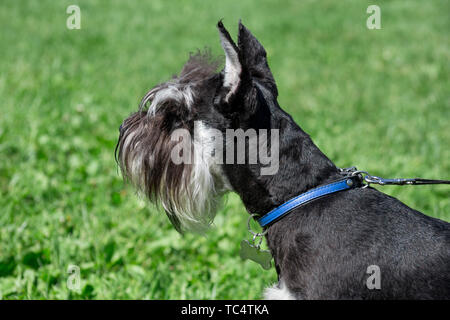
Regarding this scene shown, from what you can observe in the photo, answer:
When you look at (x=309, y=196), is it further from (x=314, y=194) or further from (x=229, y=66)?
(x=229, y=66)

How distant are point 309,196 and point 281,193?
0.16 meters

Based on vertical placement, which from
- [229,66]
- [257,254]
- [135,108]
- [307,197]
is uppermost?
[135,108]

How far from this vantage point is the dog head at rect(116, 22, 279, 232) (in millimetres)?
2490

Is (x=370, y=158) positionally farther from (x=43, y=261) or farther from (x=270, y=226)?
(x=43, y=261)

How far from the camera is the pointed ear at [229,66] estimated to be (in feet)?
7.47

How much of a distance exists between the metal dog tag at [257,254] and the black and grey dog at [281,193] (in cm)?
11

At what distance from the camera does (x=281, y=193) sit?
2.49 meters

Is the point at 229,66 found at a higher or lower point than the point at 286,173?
higher

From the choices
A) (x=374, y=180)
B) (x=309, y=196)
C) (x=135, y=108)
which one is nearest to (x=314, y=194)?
(x=309, y=196)

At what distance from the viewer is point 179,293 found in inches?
137

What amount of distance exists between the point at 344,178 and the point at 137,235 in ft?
7.30

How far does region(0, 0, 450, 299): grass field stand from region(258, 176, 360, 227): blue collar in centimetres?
121

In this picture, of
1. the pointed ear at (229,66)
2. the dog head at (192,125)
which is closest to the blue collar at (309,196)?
the dog head at (192,125)

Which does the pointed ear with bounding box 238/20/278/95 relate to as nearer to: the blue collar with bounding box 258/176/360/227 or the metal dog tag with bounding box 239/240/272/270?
the blue collar with bounding box 258/176/360/227
